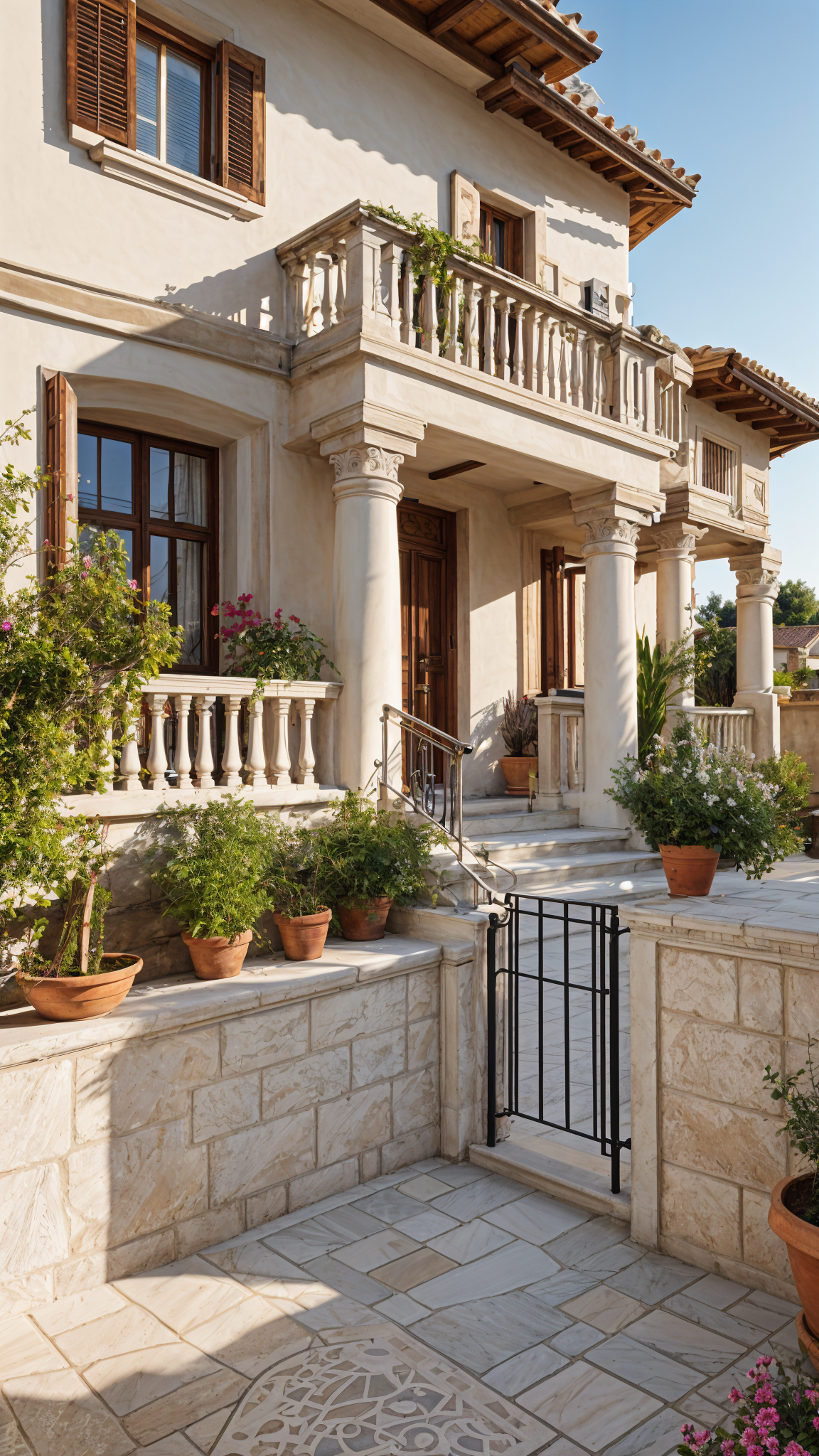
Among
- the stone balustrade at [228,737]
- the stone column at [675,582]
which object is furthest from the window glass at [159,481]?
the stone column at [675,582]

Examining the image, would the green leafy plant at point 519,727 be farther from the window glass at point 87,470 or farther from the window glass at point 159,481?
the window glass at point 87,470

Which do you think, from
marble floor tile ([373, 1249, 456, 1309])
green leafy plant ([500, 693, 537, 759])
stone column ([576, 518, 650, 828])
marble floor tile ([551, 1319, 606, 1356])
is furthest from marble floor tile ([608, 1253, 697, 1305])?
green leafy plant ([500, 693, 537, 759])

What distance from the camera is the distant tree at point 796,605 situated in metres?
52.2

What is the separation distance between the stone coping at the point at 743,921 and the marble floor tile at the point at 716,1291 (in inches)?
53.0

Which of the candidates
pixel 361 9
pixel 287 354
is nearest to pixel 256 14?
pixel 361 9

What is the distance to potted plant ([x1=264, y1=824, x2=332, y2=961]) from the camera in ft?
16.5

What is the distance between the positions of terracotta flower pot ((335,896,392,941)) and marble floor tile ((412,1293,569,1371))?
7.21 ft

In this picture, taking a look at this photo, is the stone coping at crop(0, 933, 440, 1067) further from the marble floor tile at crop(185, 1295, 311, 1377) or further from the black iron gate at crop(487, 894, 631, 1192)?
the marble floor tile at crop(185, 1295, 311, 1377)

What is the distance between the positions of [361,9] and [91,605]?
685 centimetres

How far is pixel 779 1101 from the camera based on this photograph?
3.54 metres

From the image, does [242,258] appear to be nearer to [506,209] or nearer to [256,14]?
[256,14]

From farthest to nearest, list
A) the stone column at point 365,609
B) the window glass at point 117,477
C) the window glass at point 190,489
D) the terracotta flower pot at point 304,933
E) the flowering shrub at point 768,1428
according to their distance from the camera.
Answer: the window glass at point 190,489
the window glass at point 117,477
the stone column at point 365,609
the terracotta flower pot at point 304,933
the flowering shrub at point 768,1428

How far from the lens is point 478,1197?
4441mm

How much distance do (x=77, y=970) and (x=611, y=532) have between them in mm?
6848
